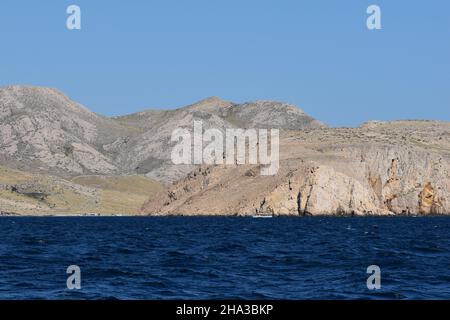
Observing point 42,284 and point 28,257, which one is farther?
point 28,257

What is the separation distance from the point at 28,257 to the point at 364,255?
2598 centimetres

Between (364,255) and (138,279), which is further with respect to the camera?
(364,255)

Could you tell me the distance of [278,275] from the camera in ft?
157
